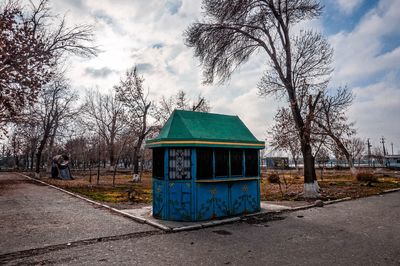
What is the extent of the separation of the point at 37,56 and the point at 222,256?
9.63m

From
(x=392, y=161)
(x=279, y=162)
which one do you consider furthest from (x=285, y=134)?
(x=392, y=161)

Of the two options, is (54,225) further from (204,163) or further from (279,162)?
(279,162)

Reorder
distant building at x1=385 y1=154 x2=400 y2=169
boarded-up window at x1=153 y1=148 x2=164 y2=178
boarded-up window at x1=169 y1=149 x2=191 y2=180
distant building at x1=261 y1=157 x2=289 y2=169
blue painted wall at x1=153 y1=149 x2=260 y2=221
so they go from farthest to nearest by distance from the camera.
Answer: distant building at x1=385 y1=154 x2=400 y2=169 < distant building at x1=261 y1=157 x2=289 y2=169 < boarded-up window at x1=153 y1=148 x2=164 y2=178 < boarded-up window at x1=169 y1=149 x2=191 y2=180 < blue painted wall at x1=153 y1=149 x2=260 y2=221

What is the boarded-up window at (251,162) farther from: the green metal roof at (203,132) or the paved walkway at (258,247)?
the paved walkway at (258,247)

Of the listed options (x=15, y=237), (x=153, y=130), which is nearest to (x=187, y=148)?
(x=15, y=237)

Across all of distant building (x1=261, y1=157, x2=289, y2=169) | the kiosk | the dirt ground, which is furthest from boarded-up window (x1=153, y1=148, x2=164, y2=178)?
distant building (x1=261, y1=157, x2=289, y2=169)

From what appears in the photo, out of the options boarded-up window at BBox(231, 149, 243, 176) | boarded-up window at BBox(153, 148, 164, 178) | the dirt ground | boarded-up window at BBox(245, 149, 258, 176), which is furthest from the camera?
the dirt ground

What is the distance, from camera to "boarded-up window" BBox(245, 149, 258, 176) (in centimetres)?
1017

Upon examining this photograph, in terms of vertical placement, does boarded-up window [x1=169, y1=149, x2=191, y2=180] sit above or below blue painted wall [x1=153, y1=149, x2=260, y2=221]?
above

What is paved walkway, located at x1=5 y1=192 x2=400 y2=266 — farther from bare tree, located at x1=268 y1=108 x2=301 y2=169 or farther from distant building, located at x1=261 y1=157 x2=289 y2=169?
distant building, located at x1=261 y1=157 x2=289 y2=169

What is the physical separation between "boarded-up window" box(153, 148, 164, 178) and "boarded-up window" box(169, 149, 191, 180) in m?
0.43

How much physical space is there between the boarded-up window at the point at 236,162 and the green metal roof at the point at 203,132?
0.98 ft

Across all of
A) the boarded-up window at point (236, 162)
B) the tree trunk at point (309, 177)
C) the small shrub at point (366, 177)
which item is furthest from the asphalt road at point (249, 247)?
the small shrub at point (366, 177)

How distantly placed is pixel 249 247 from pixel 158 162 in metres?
4.39
